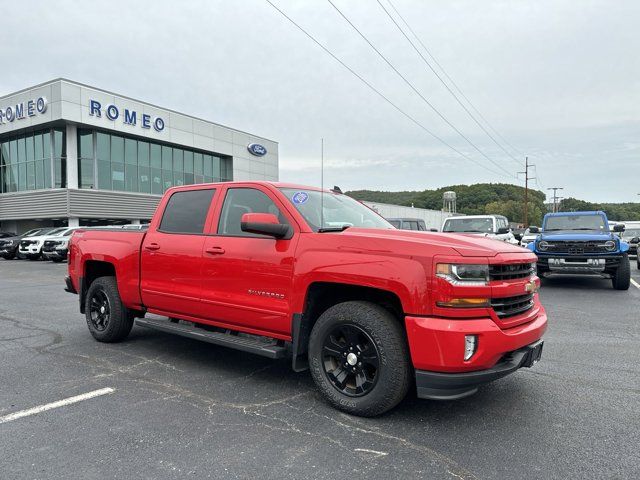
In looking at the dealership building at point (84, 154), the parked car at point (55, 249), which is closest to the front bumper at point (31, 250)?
the parked car at point (55, 249)

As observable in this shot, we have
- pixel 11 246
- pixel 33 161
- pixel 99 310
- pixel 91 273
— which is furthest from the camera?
pixel 33 161

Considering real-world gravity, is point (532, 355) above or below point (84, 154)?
below

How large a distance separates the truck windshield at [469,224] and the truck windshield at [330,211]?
11006 mm

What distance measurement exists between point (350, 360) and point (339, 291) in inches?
23.6

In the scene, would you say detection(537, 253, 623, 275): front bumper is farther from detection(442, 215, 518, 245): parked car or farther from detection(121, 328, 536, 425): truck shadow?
detection(121, 328, 536, 425): truck shadow

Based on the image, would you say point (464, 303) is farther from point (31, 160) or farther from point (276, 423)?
point (31, 160)

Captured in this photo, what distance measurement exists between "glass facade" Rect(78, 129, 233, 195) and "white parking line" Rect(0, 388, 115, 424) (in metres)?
26.9

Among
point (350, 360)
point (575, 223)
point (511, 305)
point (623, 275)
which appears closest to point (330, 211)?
point (350, 360)

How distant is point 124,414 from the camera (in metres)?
3.71

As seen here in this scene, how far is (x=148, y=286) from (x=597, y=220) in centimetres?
1166

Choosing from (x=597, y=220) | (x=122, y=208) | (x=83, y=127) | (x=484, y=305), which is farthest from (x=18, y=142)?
(x=484, y=305)

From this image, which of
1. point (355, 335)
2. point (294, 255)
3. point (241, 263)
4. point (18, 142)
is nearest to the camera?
point (355, 335)

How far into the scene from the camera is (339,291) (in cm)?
404

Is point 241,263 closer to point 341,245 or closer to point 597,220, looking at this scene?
point 341,245
